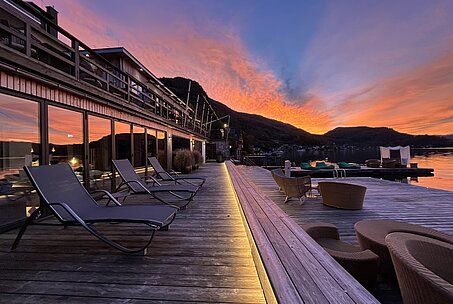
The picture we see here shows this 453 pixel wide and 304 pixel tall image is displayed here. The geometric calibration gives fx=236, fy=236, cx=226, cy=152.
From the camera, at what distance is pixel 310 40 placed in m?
12.8

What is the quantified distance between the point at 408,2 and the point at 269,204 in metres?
11.4

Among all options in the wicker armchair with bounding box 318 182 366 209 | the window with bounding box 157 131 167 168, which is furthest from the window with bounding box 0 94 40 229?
the window with bounding box 157 131 167 168

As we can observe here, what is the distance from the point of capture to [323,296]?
116 cm

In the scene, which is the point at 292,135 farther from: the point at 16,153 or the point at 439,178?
the point at 16,153

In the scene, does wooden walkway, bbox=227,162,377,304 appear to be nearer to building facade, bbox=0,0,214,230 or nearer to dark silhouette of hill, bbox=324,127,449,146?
building facade, bbox=0,0,214,230

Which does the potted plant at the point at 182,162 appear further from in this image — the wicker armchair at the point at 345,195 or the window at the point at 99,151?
the wicker armchair at the point at 345,195

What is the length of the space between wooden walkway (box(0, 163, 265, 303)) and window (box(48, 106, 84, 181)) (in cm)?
164

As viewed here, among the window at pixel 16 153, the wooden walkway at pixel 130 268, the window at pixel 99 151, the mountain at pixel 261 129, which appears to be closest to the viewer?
the wooden walkway at pixel 130 268

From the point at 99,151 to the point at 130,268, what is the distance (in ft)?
14.6

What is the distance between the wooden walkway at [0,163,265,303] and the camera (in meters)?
1.68

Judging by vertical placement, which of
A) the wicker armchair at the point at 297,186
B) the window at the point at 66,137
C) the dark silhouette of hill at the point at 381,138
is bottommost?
the wicker armchair at the point at 297,186

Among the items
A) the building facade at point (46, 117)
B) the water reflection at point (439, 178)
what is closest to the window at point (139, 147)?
the building facade at point (46, 117)

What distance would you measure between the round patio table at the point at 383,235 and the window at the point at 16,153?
14.8 feet

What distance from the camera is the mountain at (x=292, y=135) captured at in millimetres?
47344
